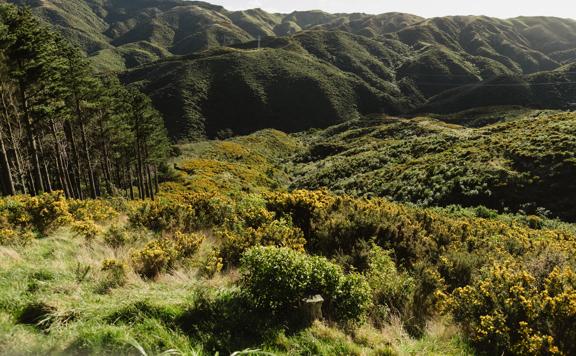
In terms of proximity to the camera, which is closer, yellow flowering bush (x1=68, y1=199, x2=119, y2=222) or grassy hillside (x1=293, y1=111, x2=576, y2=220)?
yellow flowering bush (x1=68, y1=199, x2=119, y2=222)

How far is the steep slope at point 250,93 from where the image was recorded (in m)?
132

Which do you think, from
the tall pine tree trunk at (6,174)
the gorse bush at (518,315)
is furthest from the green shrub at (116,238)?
the tall pine tree trunk at (6,174)

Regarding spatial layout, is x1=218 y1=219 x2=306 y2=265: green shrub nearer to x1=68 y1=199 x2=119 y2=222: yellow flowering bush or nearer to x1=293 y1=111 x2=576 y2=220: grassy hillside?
x1=68 y1=199 x2=119 y2=222: yellow flowering bush

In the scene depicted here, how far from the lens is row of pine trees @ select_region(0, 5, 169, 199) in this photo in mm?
22062

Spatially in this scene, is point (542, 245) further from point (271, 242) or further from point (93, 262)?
point (93, 262)

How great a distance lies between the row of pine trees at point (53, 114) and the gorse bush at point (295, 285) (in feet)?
59.7

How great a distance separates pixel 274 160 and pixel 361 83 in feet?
323

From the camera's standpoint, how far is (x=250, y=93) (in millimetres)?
144500

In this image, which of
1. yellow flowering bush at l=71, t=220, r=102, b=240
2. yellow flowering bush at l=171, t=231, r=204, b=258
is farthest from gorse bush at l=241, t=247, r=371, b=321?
yellow flowering bush at l=71, t=220, r=102, b=240

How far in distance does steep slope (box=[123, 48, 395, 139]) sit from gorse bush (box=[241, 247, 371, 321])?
11606 cm

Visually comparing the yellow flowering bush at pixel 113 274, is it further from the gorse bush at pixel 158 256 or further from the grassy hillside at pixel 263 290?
the gorse bush at pixel 158 256

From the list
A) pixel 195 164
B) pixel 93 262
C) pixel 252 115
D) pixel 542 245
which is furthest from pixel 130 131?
pixel 252 115

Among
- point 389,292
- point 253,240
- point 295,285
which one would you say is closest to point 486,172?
point 389,292

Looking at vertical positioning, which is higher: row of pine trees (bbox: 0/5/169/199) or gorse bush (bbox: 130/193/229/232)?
row of pine trees (bbox: 0/5/169/199)
